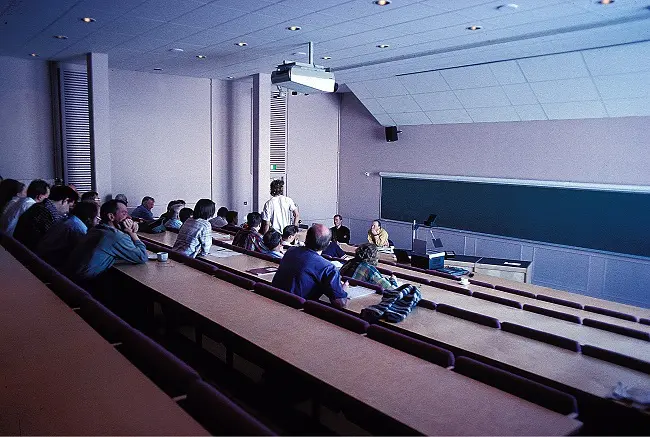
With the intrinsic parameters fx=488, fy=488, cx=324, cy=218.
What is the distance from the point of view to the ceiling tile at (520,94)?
8812 mm

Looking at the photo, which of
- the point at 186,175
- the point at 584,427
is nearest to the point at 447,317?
the point at 584,427

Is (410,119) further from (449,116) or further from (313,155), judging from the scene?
(313,155)

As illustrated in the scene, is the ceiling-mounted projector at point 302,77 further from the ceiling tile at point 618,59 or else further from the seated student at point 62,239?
the ceiling tile at point 618,59

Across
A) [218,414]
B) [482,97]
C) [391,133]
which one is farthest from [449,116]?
[218,414]

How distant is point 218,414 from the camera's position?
1.69 m

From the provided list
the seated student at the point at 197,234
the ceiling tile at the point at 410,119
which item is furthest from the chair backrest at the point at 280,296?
the ceiling tile at the point at 410,119

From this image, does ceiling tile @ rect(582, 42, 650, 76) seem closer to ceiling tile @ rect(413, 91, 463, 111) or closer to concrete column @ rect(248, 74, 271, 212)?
ceiling tile @ rect(413, 91, 463, 111)

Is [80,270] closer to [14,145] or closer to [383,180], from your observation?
[14,145]

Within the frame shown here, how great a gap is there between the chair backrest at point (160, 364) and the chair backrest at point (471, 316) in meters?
2.01

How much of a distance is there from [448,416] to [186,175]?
998 cm

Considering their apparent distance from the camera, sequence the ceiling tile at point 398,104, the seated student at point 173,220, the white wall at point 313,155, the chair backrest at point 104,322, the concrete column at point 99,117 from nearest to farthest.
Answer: the chair backrest at point 104,322
the seated student at point 173,220
the concrete column at point 99,117
the ceiling tile at point 398,104
the white wall at point 313,155

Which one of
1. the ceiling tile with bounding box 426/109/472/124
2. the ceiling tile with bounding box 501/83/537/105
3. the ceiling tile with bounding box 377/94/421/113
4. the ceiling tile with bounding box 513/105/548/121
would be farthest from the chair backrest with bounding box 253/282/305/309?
the ceiling tile with bounding box 377/94/421/113

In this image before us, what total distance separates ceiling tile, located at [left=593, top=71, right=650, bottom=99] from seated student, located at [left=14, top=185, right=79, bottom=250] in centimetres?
792

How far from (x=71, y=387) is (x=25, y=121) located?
29.3 ft
